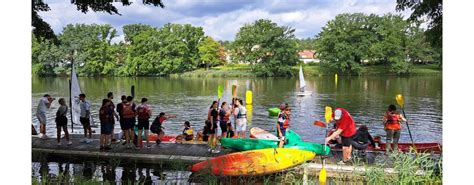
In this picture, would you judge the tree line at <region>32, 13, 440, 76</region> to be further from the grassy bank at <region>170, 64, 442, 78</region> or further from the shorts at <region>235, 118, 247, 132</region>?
the shorts at <region>235, 118, 247, 132</region>

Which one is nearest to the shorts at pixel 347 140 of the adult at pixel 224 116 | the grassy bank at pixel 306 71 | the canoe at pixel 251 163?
the canoe at pixel 251 163

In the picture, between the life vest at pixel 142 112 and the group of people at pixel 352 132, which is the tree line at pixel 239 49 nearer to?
the group of people at pixel 352 132

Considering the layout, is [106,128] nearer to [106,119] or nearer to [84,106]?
[106,119]

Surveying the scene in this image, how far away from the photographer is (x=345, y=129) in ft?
30.4

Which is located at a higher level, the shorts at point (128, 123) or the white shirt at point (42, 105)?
the white shirt at point (42, 105)

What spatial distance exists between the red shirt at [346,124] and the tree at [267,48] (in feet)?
200

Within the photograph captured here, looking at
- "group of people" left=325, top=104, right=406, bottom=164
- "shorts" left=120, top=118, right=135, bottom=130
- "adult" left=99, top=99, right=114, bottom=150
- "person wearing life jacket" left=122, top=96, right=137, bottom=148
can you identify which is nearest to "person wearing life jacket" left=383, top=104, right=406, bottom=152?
"group of people" left=325, top=104, right=406, bottom=164

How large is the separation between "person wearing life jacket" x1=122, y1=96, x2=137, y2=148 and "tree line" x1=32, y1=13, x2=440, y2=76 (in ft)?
196

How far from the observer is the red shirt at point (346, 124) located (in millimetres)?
9062
